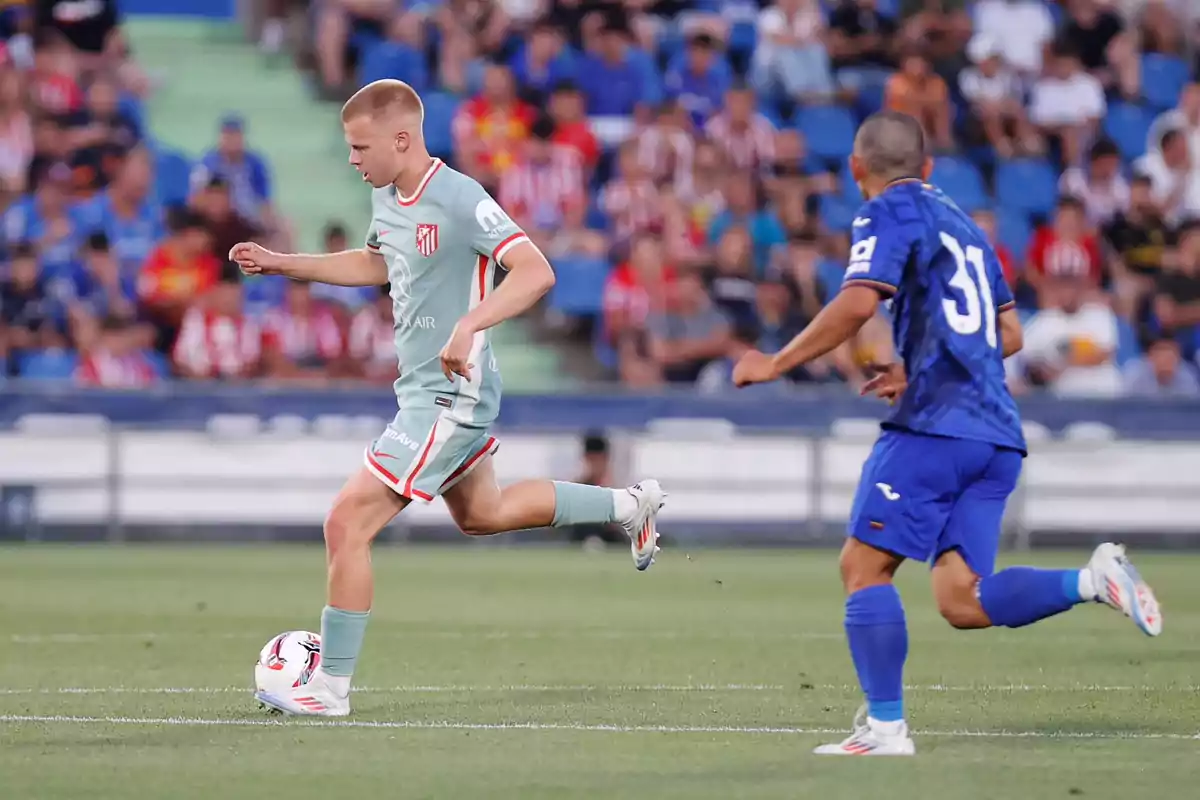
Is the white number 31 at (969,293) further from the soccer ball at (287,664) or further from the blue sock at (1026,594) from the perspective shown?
the soccer ball at (287,664)

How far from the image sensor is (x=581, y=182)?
20.6 metres

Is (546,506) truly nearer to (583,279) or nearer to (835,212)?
(583,279)

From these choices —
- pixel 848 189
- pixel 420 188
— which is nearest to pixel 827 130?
pixel 848 189

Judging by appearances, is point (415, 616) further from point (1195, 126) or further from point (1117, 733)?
point (1195, 126)

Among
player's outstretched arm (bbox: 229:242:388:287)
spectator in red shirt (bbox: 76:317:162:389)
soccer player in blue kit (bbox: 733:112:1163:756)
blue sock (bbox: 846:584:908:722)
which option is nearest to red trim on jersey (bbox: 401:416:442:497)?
player's outstretched arm (bbox: 229:242:388:287)

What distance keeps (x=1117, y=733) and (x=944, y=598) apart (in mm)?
897

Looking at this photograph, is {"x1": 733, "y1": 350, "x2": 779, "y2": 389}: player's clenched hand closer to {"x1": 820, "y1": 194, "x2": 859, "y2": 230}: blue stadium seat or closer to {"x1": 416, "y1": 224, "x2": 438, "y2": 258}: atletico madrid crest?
{"x1": 416, "y1": 224, "x2": 438, "y2": 258}: atletico madrid crest

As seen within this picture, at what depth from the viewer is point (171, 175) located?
68.4 ft

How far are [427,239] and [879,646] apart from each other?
98.4 inches

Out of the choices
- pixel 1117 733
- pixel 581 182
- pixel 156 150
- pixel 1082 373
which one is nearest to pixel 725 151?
pixel 581 182

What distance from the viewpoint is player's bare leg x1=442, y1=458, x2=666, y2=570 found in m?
8.42

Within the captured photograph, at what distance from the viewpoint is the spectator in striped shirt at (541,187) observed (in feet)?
66.3

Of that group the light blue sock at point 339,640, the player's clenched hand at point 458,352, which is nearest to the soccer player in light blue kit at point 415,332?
the light blue sock at point 339,640

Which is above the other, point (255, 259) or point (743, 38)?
point (743, 38)
